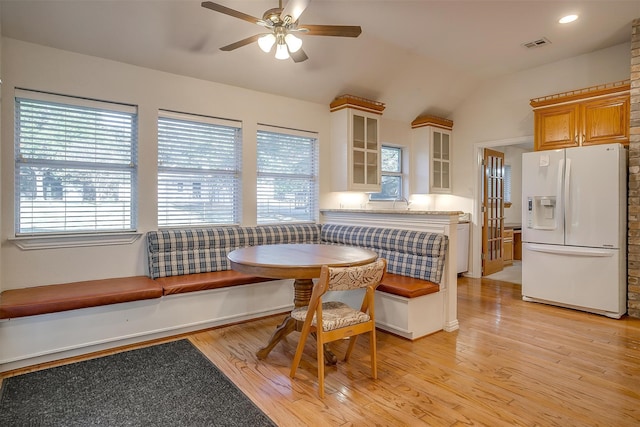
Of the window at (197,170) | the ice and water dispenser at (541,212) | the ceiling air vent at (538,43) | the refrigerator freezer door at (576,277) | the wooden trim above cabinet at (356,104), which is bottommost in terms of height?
the refrigerator freezer door at (576,277)

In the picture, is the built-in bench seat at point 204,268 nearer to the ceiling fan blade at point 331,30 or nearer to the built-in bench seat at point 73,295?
the built-in bench seat at point 73,295

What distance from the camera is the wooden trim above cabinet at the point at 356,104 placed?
4609 millimetres

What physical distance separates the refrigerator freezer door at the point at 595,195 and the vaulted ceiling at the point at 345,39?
136 centimetres

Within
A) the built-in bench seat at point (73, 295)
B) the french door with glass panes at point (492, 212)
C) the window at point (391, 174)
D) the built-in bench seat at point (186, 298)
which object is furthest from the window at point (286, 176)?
the french door with glass panes at point (492, 212)

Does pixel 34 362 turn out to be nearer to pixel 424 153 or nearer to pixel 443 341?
pixel 443 341

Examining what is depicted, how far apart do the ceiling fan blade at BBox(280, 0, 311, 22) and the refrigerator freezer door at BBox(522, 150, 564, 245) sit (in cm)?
323

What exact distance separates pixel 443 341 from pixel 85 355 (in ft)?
9.31

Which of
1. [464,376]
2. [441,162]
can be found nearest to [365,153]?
[441,162]

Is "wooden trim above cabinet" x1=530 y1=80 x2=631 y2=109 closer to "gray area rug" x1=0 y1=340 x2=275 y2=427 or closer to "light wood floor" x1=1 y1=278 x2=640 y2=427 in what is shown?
"light wood floor" x1=1 y1=278 x2=640 y2=427

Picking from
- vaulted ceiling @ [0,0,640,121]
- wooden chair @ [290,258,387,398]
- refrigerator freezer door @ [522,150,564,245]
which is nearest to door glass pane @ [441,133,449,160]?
vaulted ceiling @ [0,0,640,121]

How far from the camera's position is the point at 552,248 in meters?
3.95

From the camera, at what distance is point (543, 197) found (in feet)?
13.2

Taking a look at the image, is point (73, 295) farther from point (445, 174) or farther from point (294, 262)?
point (445, 174)

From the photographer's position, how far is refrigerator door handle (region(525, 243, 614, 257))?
3.62m
